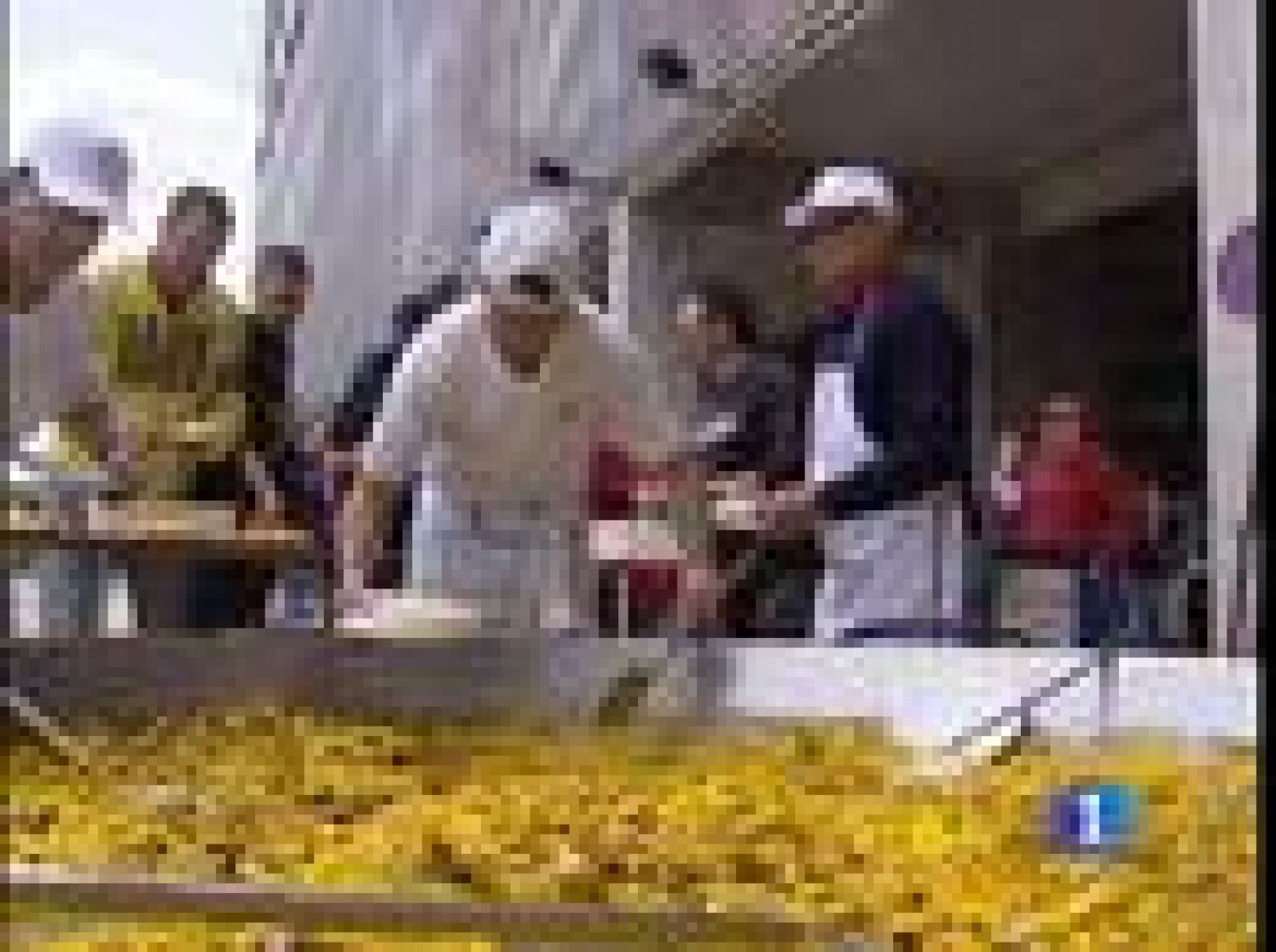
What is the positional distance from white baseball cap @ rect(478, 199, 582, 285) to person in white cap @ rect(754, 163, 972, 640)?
1.59 feet

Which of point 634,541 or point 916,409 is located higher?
point 916,409

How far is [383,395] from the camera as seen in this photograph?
3.10 m

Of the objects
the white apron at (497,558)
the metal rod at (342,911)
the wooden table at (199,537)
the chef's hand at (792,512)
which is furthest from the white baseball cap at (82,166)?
the metal rod at (342,911)

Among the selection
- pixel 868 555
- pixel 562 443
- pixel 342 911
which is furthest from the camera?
pixel 562 443

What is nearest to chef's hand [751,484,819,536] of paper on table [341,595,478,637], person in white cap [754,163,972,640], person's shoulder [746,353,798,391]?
person in white cap [754,163,972,640]

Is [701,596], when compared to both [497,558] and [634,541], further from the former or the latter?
[497,558]

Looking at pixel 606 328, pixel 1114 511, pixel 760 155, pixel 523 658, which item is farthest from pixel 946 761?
pixel 760 155

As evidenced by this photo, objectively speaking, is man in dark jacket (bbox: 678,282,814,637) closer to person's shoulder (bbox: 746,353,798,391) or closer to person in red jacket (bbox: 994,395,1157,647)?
person's shoulder (bbox: 746,353,798,391)

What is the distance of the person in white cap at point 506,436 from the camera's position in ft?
9.66

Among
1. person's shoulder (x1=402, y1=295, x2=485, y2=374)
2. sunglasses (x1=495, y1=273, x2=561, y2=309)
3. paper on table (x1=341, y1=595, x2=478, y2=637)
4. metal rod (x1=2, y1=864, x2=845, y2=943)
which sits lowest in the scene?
metal rod (x1=2, y1=864, x2=845, y2=943)

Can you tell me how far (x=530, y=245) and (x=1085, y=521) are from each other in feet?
3.72

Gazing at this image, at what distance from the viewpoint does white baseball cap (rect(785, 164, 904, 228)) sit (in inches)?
113

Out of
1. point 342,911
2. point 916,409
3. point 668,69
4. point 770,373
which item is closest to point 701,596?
point 770,373

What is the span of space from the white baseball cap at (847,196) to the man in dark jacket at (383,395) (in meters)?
0.48
